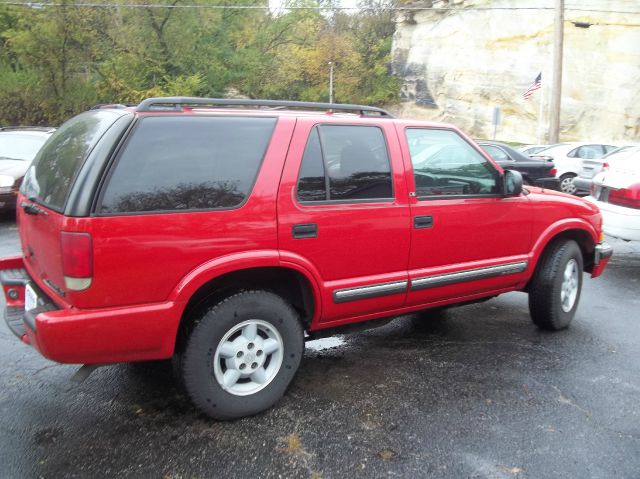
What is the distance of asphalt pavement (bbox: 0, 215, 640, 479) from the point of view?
9.30ft

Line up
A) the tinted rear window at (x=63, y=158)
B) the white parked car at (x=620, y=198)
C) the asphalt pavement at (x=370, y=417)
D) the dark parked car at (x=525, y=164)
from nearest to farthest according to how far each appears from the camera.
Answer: the asphalt pavement at (x=370, y=417), the tinted rear window at (x=63, y=158), the white parked car at (x=620, y=198), the dark parked car at (x=525, y=164)

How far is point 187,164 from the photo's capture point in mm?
2998

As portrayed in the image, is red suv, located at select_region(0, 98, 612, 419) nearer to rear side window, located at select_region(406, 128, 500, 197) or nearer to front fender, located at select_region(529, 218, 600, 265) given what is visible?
→ rear side window, located at select_region(406, 128, 500, 197)

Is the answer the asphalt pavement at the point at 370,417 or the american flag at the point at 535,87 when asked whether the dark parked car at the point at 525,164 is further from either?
the american flag at the point at 535,87

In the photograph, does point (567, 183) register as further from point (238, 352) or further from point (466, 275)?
point (238, 352)

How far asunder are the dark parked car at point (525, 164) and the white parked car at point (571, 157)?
1.09 meters

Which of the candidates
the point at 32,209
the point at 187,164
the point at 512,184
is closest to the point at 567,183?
the point at 512,184

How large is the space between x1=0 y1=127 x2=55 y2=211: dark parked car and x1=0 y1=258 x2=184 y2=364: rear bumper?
7461mm

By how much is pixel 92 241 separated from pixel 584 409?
3.01 meters

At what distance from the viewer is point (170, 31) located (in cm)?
2844

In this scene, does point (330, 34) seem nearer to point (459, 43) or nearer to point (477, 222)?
point (459, 43)

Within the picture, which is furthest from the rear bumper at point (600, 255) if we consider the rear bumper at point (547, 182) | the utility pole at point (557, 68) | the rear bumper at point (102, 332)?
the utility pole at point (557, 68)

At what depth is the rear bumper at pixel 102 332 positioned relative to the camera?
107 inches

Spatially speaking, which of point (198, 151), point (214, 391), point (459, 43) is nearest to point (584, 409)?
point (214, 391)
